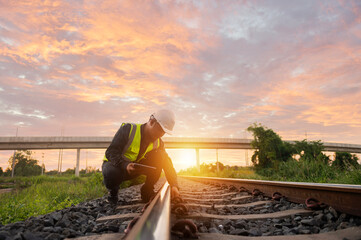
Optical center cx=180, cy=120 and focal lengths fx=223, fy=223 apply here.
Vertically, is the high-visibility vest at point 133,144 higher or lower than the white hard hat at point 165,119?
lower

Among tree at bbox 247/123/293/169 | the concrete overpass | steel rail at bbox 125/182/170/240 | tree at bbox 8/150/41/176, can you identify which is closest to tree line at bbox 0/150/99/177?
tree at bbox 8/150/41/176

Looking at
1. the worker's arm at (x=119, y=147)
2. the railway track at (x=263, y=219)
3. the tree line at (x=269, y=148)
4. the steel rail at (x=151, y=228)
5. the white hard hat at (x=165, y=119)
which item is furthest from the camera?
the tree line at (x=269, y=148)

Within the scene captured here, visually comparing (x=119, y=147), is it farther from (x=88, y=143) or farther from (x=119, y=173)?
(x=88, y=143)

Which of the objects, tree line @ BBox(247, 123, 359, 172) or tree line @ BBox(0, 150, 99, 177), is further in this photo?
tree line @ BBox(0, 150, 99, 177)

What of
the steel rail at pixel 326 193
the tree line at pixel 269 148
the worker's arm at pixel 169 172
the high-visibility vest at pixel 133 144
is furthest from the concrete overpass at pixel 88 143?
the high-visibility vest at pixel 133 144

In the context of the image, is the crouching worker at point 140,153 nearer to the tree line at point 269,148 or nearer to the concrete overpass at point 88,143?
the tree line at point 269,148

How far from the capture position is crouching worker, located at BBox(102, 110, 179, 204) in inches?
136

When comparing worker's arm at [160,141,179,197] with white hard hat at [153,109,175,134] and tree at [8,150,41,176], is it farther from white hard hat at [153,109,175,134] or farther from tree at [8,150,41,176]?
tree at [8,150,41,176]

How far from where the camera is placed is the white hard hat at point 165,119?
3658 mm

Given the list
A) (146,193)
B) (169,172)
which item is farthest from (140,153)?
(146,193)

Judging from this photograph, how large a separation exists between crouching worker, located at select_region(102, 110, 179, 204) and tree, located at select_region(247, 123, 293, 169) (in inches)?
877

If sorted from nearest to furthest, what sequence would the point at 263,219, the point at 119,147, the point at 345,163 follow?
1. the point at 263,219
2. the point at 119,147
3. the point at 345,163

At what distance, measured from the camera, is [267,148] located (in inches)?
969

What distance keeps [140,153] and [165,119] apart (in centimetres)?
71
